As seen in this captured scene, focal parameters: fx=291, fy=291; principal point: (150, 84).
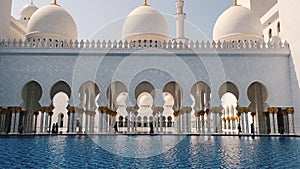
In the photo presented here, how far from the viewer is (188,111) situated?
40.7ft

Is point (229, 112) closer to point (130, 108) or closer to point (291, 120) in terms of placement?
point (291, 120)

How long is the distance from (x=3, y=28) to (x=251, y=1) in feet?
45.8

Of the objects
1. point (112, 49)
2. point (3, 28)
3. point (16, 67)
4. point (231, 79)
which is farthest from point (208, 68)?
point (3, 28)

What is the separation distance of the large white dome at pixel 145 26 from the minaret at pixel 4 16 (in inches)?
226

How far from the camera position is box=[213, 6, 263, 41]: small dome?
15.0 m

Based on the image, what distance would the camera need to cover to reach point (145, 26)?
14984mm

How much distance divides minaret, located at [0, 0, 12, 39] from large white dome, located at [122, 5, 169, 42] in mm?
5742

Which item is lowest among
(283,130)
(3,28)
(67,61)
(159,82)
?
(283,130)

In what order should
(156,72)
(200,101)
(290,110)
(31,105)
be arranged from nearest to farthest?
(290,110) < (156,72) < (31,105) < (200,101)

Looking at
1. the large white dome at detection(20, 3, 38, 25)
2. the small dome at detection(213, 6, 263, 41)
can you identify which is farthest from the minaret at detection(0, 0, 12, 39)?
the small dome at detection(213, 6, 263, 41)

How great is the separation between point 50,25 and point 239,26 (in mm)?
9692

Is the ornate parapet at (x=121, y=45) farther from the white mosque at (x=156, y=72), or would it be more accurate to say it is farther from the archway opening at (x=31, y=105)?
the archway opening at (x=31, y=105)

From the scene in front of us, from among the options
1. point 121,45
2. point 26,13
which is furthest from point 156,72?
point 26,13

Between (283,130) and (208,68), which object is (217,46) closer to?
(208,68)
